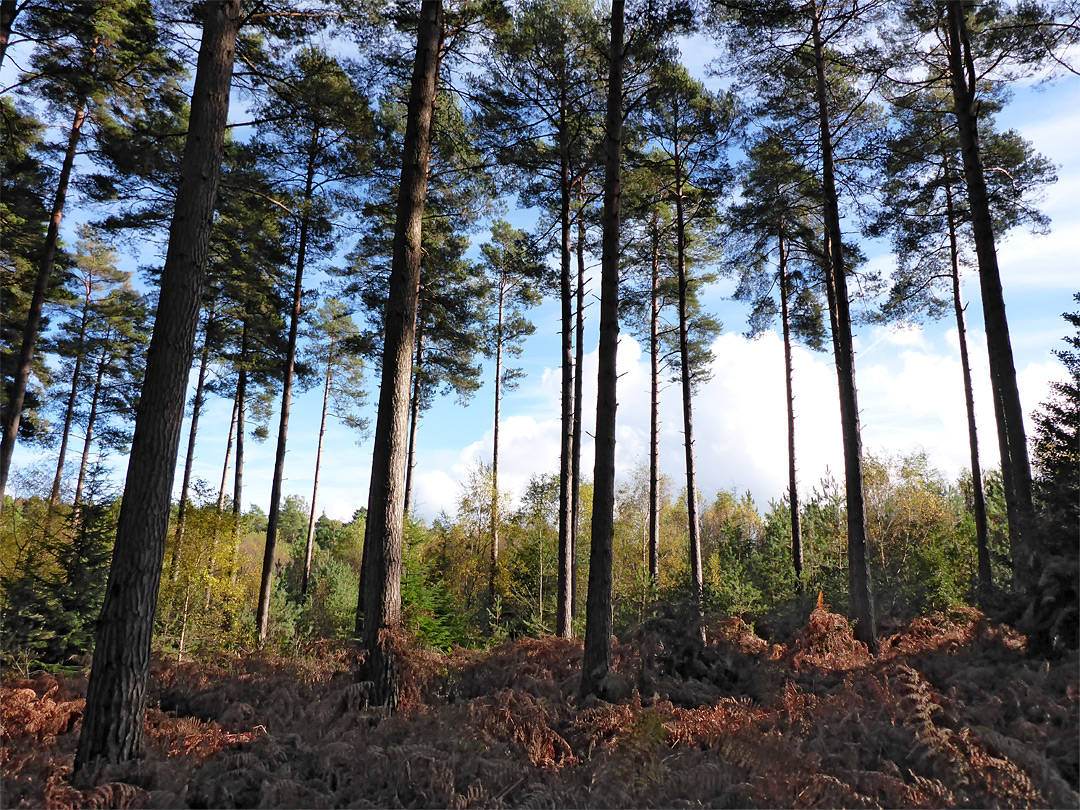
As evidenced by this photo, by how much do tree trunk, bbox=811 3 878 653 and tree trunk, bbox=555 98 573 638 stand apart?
16.7 ft

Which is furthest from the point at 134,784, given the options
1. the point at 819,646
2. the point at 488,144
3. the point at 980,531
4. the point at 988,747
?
the point at 980,531

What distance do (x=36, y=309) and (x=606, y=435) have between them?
542 inches

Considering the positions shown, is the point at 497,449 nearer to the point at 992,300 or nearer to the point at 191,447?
the point at 191,447

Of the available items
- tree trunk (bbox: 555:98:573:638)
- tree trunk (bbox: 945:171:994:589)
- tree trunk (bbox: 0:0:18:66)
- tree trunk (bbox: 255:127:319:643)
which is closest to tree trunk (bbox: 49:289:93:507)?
tree trunk (bbox: 255:127:319:643)

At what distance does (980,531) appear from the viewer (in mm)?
14117

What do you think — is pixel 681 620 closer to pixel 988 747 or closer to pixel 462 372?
pixel 988 747

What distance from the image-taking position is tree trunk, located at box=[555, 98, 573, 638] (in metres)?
11.9

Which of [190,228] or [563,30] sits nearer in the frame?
[190,228]

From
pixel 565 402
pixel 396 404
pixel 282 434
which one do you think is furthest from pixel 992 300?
pixel 282 434

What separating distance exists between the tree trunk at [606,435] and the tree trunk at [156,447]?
14.5 ft

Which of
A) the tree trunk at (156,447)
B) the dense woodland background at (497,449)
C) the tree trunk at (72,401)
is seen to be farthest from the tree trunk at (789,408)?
the tree trunk at (72,401)

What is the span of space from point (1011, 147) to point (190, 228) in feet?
52.7

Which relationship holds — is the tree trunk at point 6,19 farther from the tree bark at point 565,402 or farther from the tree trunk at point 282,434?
the tree bark at point 565,402

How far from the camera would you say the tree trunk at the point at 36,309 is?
12.2m
